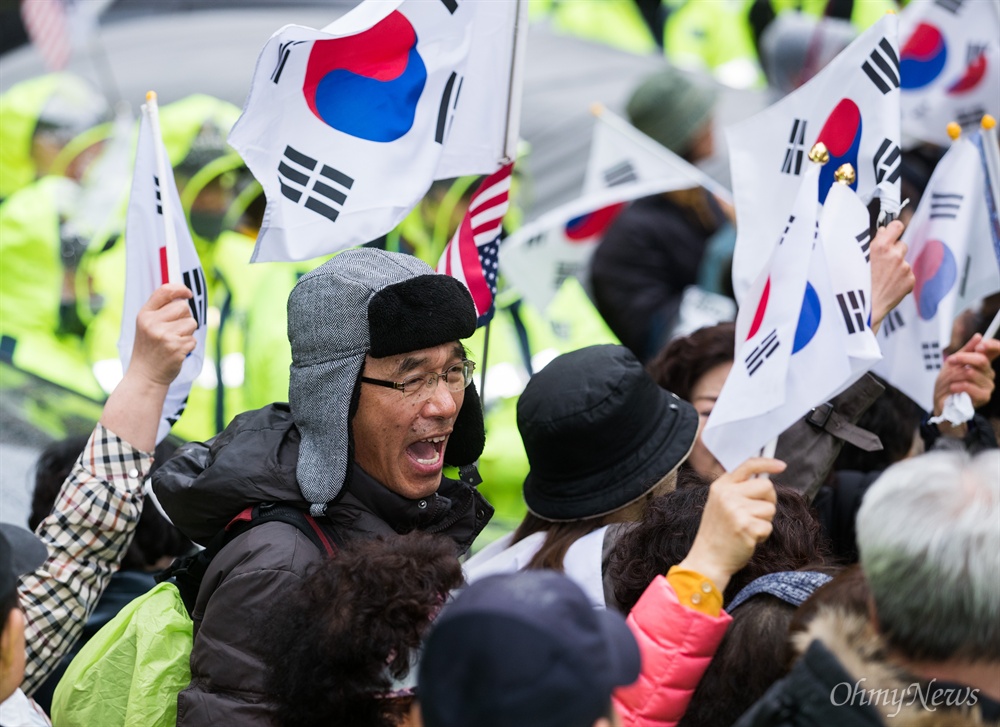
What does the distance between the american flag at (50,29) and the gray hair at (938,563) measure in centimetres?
773

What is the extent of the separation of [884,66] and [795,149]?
13.0 inches

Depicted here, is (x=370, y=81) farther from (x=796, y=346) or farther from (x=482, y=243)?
(x=796, y=346)

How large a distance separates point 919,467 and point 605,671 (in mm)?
620

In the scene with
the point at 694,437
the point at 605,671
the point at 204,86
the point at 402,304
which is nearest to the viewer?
the point at 605,671

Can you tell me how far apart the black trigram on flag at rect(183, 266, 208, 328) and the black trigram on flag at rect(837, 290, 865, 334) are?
1579mm

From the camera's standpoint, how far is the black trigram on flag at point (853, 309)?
9.52 ft

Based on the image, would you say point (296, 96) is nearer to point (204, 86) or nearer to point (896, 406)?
point (896, 406)

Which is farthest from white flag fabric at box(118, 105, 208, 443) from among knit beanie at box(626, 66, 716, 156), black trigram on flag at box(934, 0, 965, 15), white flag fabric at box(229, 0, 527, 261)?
knit beanie at box(626, 66, 716, 156)

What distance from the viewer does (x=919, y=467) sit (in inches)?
77.4

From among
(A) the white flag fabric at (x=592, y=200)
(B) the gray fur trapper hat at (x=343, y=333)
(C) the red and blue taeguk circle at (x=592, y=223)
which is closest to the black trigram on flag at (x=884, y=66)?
(B) the gray fur trapper hat at (x=343, y=333)

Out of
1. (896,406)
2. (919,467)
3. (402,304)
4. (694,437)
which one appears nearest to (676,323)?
(896,406)

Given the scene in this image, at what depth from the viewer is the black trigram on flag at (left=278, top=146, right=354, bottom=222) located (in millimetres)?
3293

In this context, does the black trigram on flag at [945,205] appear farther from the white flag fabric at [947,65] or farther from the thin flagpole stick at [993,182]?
the white flag fabric at [947,65]

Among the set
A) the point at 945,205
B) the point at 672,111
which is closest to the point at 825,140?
the point at 945,205
